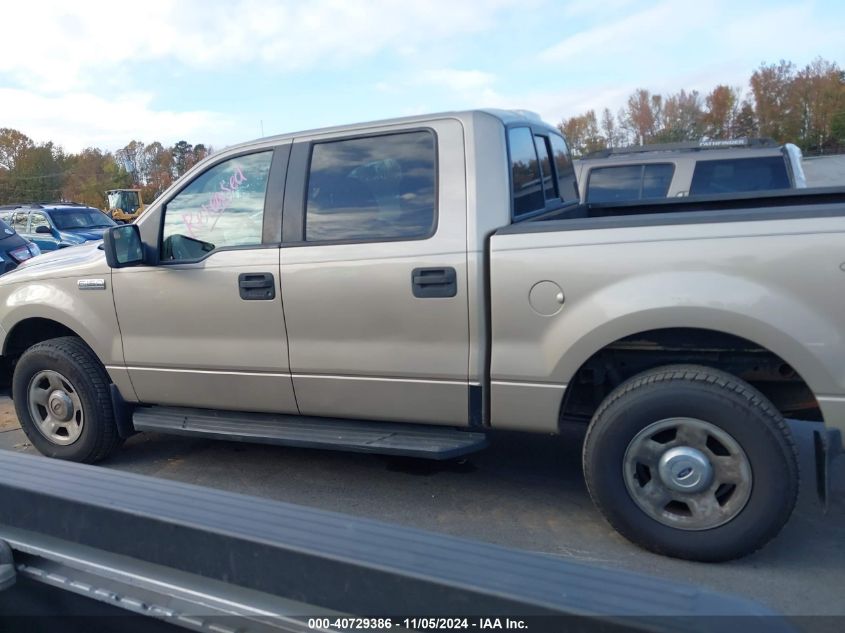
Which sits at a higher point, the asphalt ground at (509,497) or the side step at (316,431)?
the side step at (316,431)

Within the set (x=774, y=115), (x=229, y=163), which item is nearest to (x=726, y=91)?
(x=774, y=115)

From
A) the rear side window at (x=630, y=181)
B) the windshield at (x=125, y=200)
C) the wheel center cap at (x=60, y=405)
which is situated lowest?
the windshield at (x=125, y=200)

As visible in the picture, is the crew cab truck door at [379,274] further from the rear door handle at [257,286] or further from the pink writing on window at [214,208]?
the pink writing on window at [214,208]

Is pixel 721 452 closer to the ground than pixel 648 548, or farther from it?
farther from it

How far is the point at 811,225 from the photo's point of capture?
2896 mm

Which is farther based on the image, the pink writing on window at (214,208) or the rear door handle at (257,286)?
the pink writing on window at (214,208)

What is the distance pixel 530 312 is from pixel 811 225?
121cm

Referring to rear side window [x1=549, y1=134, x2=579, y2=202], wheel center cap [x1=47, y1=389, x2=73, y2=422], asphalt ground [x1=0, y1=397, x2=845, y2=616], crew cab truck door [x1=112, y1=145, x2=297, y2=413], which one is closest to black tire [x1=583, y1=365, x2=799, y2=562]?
asphalt ground [x1=0, y1=397, x2=845, y2=616]

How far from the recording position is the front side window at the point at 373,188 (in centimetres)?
375

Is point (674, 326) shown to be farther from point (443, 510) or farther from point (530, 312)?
point (443, 510)

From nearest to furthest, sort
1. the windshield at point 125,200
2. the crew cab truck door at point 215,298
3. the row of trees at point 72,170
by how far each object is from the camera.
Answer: the crew cab truck door at point 215,298 < the windshield at point 125,200 < the row of trees at point 72,170

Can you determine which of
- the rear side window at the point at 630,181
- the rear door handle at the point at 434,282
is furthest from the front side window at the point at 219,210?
the rear side window at the point at 630,181

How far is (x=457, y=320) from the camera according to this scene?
3531 mm

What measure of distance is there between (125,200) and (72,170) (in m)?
36.1
